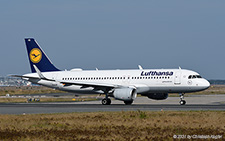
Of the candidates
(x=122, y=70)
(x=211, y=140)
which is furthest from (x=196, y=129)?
(x=122, y=70)

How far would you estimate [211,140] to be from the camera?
1723 centimetres

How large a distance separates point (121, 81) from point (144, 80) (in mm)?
3227

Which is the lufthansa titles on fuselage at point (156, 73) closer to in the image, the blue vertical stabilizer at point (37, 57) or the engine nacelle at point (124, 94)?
the engine nacelle at point (124, 94)

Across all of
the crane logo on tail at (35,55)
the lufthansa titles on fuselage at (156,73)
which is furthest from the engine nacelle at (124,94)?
the crane logo on tail at (35,55)

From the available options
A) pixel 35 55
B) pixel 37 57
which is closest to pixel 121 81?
pixel 37 57

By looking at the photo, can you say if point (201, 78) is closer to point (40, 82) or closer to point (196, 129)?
point (40, 82)

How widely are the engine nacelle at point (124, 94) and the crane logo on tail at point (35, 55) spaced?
14.6 metres

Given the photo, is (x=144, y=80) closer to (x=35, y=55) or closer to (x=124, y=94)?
(x=124, y=94)

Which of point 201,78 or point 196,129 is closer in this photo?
point 196,129

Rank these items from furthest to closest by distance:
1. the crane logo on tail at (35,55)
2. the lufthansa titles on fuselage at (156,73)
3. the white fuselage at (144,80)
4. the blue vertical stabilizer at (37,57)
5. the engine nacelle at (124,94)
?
the crane logo on tail at (35,55) < the blue vertical stabilizer at (37,57) < the lufthansa titles on fuselage at (156,73) < the white fuselage at (144,80) < the engine nacelle at (124,94)

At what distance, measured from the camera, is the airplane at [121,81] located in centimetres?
4725

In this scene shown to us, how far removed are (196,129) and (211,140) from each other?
424 cm

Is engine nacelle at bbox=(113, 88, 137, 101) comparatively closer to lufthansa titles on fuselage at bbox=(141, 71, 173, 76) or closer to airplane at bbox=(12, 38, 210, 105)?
airplane at bbox=(12, 38, 210, 105)

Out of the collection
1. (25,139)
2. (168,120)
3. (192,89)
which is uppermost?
(192,89)
